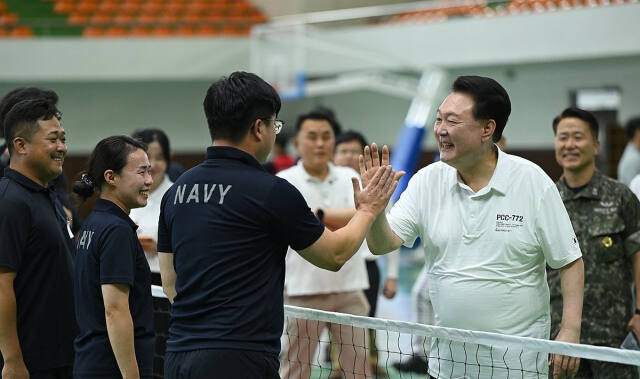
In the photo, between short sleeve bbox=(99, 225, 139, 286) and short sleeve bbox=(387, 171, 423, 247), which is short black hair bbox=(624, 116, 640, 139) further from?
short sleeve bbox=(99, 225, 139, 286)

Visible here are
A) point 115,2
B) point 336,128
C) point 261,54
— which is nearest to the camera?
point 336,128

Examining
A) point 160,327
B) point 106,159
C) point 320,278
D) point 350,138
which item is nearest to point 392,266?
point 350,138

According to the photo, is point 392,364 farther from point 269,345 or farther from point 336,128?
point 269,345

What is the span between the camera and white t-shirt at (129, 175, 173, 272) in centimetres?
608

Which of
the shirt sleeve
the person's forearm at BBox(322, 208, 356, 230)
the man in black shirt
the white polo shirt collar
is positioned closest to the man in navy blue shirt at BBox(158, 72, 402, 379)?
the white polo shirt collar

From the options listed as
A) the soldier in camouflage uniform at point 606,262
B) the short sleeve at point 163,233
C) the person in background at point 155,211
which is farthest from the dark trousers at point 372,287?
the short sleeve at point 163,233

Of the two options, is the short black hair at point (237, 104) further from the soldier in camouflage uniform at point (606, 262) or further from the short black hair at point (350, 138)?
the short black hair at point (350, 138)

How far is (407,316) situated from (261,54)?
25.7ft

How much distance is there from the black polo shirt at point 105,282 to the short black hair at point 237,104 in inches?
32.7

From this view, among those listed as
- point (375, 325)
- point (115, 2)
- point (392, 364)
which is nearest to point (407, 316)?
point (392, 364)

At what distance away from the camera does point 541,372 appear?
374cm

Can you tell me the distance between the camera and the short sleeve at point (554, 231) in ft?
12.0

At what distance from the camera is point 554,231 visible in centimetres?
364

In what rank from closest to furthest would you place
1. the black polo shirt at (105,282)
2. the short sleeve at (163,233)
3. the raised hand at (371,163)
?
the short sleeve at (163,233), the raised hand at (371,163), the black polo shirt at (105,282)
